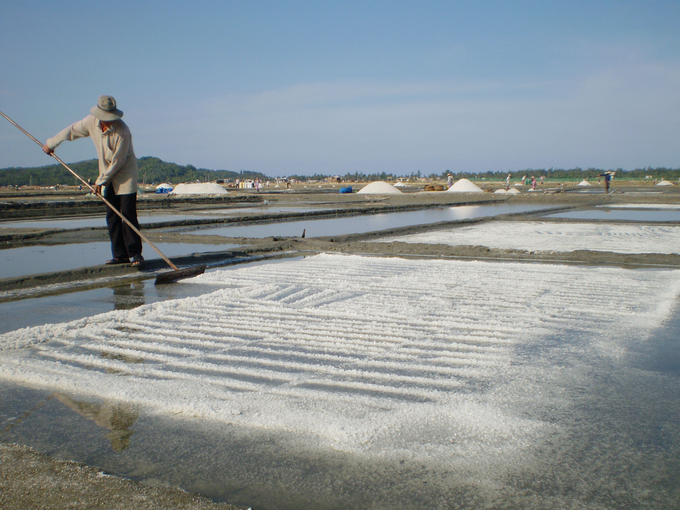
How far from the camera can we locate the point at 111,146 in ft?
18.9

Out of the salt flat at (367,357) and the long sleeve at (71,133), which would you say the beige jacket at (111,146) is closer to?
the long sleeve at (71,133)

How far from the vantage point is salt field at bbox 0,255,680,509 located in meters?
1.78

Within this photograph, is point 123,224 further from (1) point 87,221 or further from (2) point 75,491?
(1) point 87,221

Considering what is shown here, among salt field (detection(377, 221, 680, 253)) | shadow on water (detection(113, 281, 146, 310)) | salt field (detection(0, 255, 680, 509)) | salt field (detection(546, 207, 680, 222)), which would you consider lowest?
salt field (detection(546, 207, 680, 222))

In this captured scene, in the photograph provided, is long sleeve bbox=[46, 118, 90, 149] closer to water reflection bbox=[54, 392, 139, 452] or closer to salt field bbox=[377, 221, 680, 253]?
water reflection bbox=[54, 392, 139, 452]

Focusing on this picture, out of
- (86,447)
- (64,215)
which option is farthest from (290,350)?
(64,215)

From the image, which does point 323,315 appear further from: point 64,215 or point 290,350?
point 64,215

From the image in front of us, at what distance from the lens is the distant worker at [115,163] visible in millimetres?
5648

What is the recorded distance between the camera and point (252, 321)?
3.77 m

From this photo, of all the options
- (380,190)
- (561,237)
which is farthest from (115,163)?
(380,190)

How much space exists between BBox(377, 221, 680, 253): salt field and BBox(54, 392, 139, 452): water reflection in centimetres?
645

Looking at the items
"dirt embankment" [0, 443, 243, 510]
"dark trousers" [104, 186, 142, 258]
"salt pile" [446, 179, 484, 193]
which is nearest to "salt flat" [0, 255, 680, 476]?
"dirt embankment" [0, 443, 243, 510]

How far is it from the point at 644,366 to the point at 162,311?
9.45ft

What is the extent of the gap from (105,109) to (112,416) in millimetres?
4119
